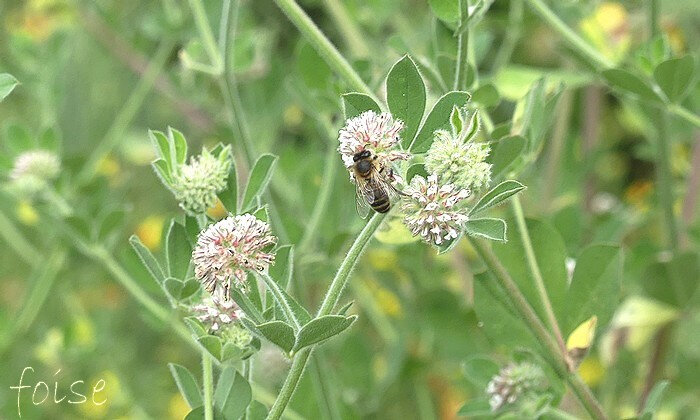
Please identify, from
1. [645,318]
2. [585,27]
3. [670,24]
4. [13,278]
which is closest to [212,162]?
[645,318]

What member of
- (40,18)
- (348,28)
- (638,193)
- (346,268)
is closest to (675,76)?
(346,268)

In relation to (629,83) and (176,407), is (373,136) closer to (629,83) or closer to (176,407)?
(629,83)

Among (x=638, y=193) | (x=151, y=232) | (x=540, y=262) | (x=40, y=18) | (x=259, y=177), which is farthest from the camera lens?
(x=40, y=18)

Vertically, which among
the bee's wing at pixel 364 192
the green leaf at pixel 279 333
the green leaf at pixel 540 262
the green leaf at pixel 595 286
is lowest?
the green leaf at pixel 595 286

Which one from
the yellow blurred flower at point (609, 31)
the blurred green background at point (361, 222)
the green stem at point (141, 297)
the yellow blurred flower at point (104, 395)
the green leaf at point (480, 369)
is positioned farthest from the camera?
the yellow blurred flower at point (104, 395)

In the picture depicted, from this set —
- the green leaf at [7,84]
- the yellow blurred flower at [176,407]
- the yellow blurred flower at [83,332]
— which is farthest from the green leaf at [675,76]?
the yellow blurred flower at [176,407]

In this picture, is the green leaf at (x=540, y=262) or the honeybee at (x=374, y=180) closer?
the honeybee at (x=374, y=180)

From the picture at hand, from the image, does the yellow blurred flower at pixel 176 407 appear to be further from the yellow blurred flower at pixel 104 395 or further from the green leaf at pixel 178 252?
the green leaf at pixel 178 252

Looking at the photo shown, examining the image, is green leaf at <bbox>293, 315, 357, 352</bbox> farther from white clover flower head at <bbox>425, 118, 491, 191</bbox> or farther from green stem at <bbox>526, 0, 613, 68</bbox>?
green stem at <bbox>526, 0, 613, 68</bbox>
